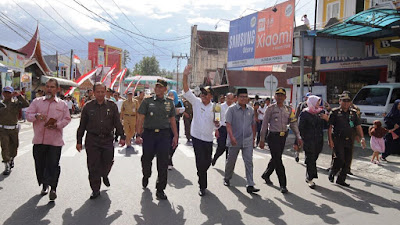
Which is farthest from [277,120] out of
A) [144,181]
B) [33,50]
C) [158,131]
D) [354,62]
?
[33,50]

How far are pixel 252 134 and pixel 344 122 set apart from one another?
6.56 ft

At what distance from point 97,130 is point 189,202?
1.83 m

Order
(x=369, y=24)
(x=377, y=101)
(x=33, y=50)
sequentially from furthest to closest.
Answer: (x=33, y=50) < (x=377, y=101) < (x=369, y=24)

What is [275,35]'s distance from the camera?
768 inches

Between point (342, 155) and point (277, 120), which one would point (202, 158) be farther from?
point (342, 155)

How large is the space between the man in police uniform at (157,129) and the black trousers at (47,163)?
1.30 m

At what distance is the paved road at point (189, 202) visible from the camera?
496 cm

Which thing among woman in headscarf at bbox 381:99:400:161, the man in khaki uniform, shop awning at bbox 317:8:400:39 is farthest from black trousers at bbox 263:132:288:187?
shop awning at bbox 317:8:400:39

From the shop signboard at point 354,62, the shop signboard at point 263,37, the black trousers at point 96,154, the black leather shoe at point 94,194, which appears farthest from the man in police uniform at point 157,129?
the shop signboard at point 354,62

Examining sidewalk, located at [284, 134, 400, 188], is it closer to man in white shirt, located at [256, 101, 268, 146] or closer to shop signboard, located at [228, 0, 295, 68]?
man in white shirt, located at [256, 101, 268, 146]

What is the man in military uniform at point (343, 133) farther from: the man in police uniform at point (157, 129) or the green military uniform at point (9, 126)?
the green military uniform at point (9, 126)

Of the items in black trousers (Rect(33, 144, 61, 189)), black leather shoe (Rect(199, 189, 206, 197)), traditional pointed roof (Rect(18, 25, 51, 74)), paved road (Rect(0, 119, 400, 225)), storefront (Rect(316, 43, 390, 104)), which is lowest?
paved road (Rect(0, 119, 400, 225))

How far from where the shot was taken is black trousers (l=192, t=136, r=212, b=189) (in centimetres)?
632

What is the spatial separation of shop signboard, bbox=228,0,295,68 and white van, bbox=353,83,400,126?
3871mm
